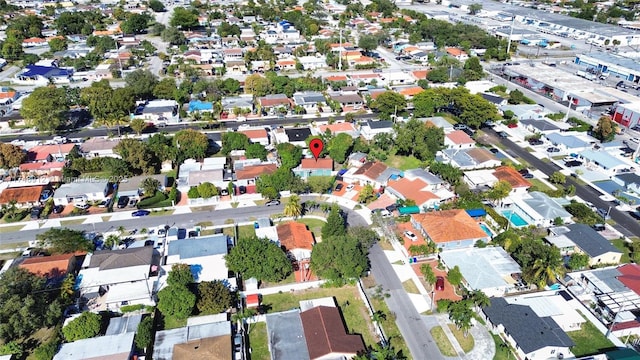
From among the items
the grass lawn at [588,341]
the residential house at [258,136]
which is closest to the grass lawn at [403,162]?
the residential house at [258,136]

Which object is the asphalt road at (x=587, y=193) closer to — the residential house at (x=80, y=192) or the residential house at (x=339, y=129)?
the residential house at (x=339, y=129)

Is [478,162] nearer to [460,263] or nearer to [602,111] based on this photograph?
[460,263]

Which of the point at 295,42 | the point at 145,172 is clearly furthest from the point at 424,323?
the point at 295,42

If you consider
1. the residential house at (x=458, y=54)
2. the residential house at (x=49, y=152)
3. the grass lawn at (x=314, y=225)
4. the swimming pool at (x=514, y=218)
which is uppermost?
the residential house at (x=458, y=54)

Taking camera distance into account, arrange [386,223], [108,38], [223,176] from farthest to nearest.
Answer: [108,38], [223,176], [386,223]

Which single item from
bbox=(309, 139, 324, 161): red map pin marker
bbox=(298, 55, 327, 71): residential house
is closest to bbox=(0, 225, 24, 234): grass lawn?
bbox=(309, 139, 324, 161): red map pin marker
